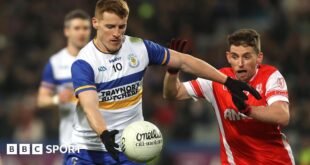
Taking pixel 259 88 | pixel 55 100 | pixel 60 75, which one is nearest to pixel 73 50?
pixel 60 75

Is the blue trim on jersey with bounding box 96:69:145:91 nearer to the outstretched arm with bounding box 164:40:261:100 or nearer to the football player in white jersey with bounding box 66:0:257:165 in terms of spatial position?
the football player in white jersey with bounding box 66:0:257:165

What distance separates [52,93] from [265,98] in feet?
11.4

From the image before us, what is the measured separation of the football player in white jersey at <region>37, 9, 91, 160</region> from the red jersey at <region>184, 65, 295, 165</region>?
278 centimetres

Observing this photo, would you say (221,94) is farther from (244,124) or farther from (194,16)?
(194,16)

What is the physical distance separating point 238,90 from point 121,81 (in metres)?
1.04

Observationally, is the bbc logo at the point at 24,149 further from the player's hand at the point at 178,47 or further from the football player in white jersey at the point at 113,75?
the player's hand at the point at 178,47

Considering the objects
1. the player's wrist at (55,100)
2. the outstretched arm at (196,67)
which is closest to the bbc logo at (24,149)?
the player's wrist at (55,100)

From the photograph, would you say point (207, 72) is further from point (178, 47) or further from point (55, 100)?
point (55, 100)

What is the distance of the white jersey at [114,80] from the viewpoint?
6820mm

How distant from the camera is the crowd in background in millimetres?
13312

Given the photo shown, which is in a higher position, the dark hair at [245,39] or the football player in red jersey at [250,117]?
the dark hair at [245,39]

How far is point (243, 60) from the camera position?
23.7 ft

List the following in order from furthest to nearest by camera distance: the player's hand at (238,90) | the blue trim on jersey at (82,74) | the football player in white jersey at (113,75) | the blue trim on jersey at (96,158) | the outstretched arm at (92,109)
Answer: the blue trim on jersey at (96,158), the player's hand at (238,90), the football player in white jersey at (113,75), the blue trim on jersey at (82,74), the outstretched arm at (92,109)

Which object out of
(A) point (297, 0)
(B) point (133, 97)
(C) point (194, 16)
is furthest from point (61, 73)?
(A) point (297, 0)
